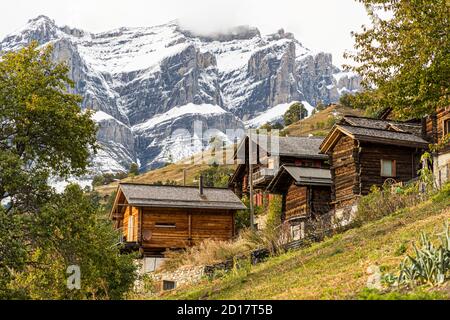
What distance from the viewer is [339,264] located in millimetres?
22203

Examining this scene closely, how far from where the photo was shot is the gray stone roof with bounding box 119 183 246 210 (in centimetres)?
5050

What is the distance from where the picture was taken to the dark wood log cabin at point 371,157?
150 feet

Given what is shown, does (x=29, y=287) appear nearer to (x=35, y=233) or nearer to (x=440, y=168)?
(x=35, y=233)

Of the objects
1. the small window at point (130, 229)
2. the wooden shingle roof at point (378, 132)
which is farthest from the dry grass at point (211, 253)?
the wooden shingle roof at point (378, 132)

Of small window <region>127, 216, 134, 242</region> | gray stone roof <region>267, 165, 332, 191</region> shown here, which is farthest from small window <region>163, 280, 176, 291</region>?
gray stone roof <region>267, 165, 332, 191</region>

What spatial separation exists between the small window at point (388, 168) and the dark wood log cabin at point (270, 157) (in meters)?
14.2

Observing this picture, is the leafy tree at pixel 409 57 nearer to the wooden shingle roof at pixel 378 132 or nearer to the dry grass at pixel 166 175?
Result: the wooden shingle roof at pixel 378 132

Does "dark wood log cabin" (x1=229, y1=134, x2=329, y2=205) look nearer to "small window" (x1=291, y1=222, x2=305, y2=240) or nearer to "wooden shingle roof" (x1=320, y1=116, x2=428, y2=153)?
"wooden shingle roof" (x1=320, y1=116, x2=428, y2=153)

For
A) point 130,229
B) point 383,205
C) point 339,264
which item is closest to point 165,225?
point 130,229
